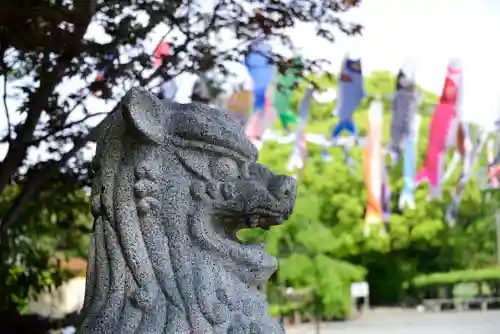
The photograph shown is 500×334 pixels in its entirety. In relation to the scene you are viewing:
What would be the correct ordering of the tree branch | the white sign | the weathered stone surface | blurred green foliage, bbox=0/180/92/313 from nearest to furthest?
1. the weathered stone surface
2. the tree branch
3. blurred green foliage, bbox=0/180/92/313
4. the white sign

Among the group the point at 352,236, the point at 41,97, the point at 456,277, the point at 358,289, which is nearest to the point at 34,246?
the point at 41,97

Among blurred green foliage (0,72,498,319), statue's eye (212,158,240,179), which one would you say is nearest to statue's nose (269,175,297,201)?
statue's eye (212,158,240,179)

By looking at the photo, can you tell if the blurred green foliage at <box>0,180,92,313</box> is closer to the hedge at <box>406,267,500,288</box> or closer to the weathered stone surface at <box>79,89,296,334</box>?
the weathered stone surface at <box>79,89,296,334</box>

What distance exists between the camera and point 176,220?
192 cm

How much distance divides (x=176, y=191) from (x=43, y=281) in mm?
2926

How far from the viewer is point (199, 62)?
427cm

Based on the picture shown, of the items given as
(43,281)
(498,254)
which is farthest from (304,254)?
(498,254)

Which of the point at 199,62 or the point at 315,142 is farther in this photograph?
the point at 315,142

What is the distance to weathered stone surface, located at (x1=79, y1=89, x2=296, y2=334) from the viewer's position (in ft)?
6.11

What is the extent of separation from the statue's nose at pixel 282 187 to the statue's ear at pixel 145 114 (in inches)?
13.1

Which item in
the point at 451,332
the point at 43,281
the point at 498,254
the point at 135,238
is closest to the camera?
the point at 135,238

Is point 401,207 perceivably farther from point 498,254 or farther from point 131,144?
point 131,144

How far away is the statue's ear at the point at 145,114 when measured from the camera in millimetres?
1884

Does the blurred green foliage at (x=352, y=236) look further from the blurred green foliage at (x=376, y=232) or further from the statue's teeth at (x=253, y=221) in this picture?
the statue's teeth at (x=253, y=221)
